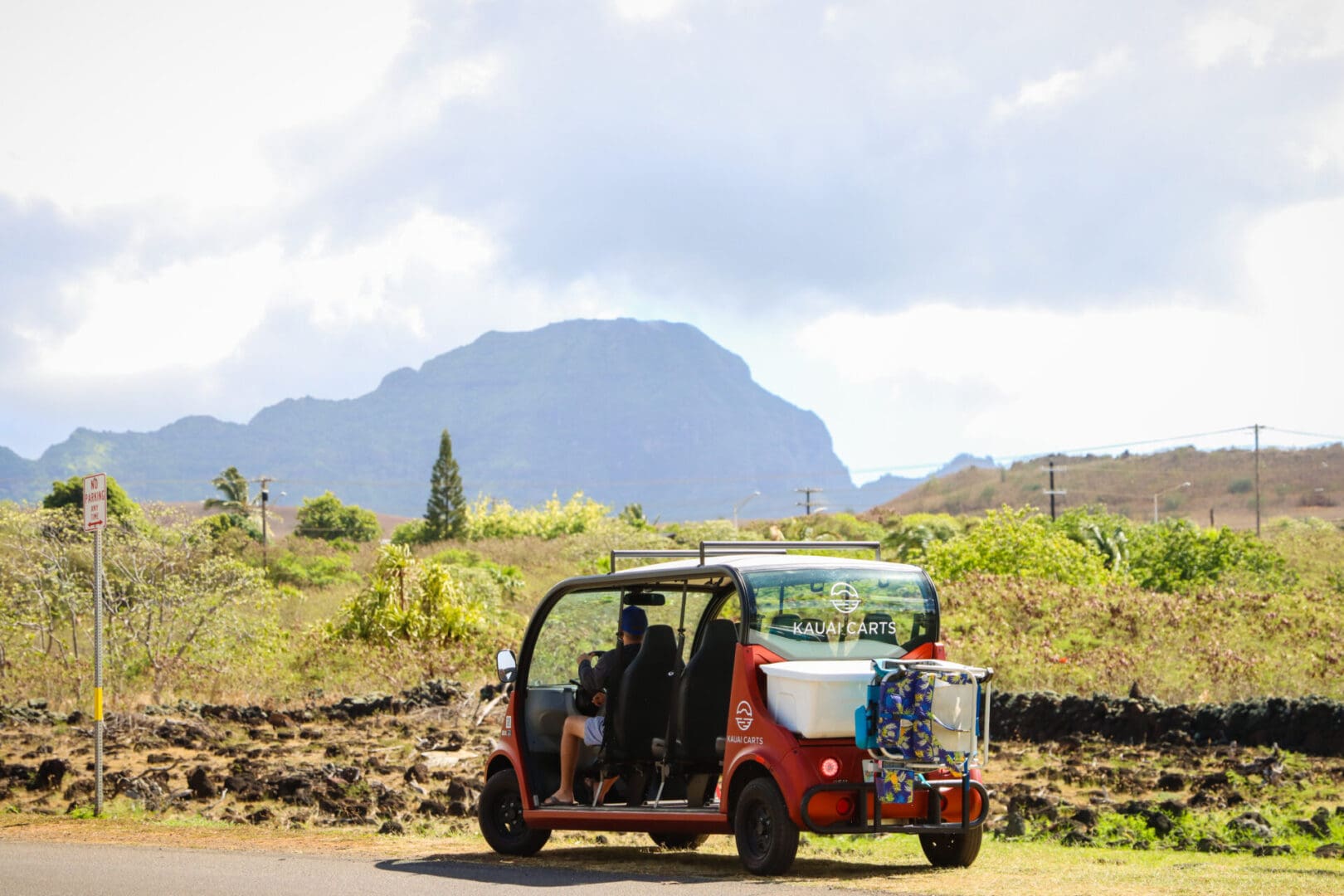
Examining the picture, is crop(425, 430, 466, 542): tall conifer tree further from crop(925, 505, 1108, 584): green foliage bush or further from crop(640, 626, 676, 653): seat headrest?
crop(640, 626, 676, 653): seat headrest

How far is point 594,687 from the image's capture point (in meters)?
11.0

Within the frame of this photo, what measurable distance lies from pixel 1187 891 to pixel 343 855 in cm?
661

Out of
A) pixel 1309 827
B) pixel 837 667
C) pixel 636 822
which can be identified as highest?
pixel 837 667

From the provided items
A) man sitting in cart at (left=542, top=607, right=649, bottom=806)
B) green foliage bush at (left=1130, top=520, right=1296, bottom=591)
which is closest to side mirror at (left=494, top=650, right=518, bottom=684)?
man sitting in cart at (left=542, top=607, right=649, bottom=806)

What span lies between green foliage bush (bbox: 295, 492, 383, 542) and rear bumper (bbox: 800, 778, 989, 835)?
296 feet

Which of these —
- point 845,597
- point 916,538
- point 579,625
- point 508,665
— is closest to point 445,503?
point 916,538

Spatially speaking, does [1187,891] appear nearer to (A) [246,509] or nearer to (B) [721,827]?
(B) [721,827]

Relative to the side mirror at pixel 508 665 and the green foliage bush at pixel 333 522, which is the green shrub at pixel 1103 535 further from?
the green foliage bush at pixel 333 522

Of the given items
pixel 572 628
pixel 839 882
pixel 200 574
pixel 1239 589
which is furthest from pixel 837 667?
pixel 1239 589

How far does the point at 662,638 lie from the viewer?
11.0 metres

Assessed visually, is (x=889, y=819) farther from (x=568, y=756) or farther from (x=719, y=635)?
(x=568, y=756)

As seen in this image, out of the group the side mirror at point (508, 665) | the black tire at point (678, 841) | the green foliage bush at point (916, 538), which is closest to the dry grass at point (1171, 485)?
the green foliage bush at point (916, 538)

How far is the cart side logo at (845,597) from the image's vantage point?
32.3 ft

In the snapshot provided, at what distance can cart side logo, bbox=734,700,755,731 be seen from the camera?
9562 millimetres
